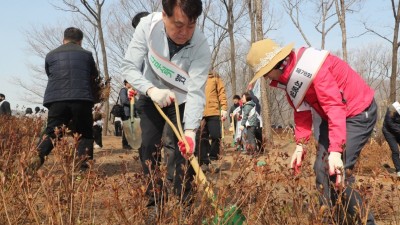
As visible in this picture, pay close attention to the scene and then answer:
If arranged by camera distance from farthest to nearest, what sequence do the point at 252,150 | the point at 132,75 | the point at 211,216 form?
the point at 132,75
the point at 252,150
the point at 211,216

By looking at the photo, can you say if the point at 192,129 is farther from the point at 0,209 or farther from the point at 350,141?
the point at 0,209

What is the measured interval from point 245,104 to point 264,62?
270 inches

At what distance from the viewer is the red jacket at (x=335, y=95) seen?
7.78ft

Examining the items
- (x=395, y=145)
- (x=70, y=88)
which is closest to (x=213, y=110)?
(x=70, y=88)

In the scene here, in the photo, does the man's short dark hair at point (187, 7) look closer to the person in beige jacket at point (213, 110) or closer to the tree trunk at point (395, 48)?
the person in beige jacket at point (213, 110)

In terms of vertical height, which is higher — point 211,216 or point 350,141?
point 350,141

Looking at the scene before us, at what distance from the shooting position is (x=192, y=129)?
264 cm

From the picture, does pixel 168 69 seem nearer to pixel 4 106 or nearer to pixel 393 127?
pixel 393 127

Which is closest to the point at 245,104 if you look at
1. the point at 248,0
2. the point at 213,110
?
the point at 213,110

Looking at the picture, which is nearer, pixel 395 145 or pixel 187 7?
pixel 187 7

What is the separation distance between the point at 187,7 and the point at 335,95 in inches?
41.2

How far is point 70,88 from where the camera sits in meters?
4.20

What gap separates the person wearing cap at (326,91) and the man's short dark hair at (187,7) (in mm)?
441

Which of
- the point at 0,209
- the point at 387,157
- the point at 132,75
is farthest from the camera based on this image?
the point at 387,157
